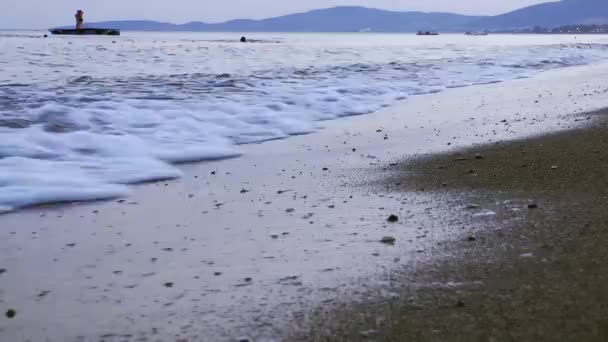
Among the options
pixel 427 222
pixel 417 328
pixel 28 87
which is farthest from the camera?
pixel 28 87

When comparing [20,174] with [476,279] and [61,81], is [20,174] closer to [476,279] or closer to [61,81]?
[476,279]

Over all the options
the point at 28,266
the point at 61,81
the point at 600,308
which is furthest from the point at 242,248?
the point at 61,81

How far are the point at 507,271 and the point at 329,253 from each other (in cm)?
68

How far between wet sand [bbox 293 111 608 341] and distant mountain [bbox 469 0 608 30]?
180m

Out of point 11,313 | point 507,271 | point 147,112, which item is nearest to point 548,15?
point 147,112

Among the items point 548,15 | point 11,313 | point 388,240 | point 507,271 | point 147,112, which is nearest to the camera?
point 11,313

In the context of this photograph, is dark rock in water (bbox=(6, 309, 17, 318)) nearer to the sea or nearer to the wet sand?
the wet sand

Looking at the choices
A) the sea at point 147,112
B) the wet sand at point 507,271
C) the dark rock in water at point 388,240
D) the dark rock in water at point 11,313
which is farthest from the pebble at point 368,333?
the sea at point 147,112

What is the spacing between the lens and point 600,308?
1801 mm

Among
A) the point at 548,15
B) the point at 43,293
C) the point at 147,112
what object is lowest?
the point at 43,293

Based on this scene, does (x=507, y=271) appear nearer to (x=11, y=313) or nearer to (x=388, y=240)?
(x=388, y=240)

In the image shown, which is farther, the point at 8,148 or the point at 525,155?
the point at 8,148

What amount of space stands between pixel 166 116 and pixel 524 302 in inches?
203

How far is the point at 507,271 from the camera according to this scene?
2154 millimetres
